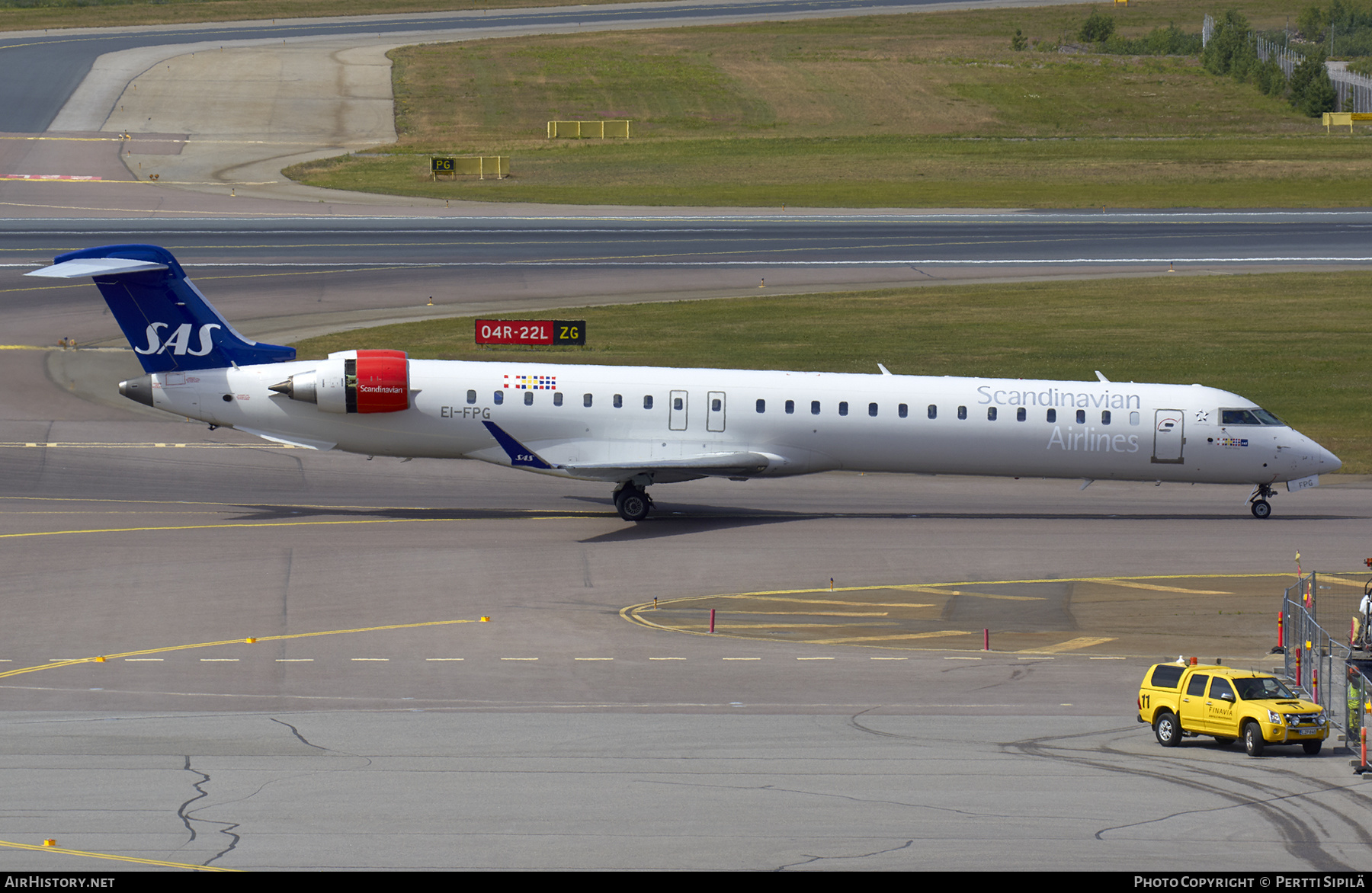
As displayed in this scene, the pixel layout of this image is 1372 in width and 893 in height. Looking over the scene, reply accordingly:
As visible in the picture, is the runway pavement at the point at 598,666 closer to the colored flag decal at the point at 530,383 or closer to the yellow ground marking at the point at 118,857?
the yellow ground marking at the point at 118,857

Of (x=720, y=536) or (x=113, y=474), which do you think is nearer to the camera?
(x=720, y=536)

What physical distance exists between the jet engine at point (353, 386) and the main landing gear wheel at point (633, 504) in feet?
18.6

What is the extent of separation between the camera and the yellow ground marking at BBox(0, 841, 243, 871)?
16.0 metres

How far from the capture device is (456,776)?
65.2 feet

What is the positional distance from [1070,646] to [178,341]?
71.8ft

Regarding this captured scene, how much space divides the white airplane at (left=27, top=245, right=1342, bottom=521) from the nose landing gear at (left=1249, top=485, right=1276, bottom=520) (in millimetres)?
595

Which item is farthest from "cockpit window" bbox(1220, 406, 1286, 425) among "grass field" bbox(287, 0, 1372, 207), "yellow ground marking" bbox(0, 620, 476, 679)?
"grass field" bbox(287, 0, 1372, 207)

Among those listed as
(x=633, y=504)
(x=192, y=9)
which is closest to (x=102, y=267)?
(x=633, y=504)

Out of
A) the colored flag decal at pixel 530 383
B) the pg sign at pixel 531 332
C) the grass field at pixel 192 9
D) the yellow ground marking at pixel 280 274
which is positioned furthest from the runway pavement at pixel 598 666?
the grass field at pixel 192 9

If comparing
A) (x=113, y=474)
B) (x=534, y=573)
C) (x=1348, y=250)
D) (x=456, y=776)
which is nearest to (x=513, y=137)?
(x=1348, y=250)

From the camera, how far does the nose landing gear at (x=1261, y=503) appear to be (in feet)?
125

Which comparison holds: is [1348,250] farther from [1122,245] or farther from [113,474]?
[113,474]

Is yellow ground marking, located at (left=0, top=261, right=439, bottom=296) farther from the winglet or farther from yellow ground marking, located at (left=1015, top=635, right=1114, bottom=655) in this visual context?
yellow ground marking, located at (left=1015, top=635, right=1114, bottom=655)

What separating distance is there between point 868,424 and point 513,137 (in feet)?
241
